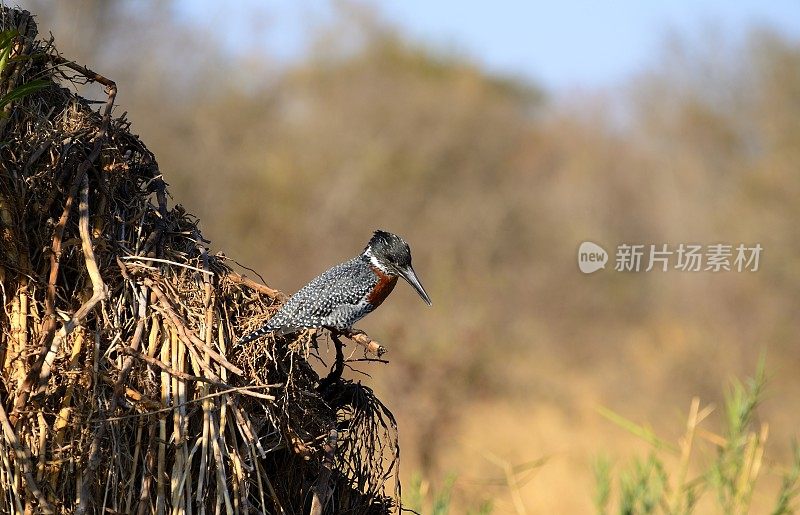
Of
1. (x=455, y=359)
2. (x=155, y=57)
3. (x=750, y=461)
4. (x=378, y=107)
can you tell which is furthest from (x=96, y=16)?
(x=750, y=461)

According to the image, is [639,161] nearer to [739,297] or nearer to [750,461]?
[739,297]

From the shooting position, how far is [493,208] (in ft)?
77.7

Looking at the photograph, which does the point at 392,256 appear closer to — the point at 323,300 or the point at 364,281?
the point at 364,281

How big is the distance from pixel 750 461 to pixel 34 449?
3.61 metres

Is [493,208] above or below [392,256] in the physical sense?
above

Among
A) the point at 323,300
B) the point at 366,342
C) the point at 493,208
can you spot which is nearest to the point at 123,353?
the point at 366,342

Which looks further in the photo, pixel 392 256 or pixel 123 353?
pixel 392 256

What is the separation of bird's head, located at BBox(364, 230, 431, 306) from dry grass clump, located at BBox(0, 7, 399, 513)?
1.62 meters

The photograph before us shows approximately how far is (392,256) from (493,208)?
718 inches

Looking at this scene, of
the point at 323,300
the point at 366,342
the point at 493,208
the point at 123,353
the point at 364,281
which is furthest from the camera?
the point at 493,208

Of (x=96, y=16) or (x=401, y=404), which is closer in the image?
(x=401, y=404)

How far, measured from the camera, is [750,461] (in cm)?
537

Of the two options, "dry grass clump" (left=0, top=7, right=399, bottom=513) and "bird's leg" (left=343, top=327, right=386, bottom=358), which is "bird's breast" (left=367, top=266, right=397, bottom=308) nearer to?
"bird's leg" (left=343, top=327, right=386, bottom=358)

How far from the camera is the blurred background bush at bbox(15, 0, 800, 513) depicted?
1686 centimetres
